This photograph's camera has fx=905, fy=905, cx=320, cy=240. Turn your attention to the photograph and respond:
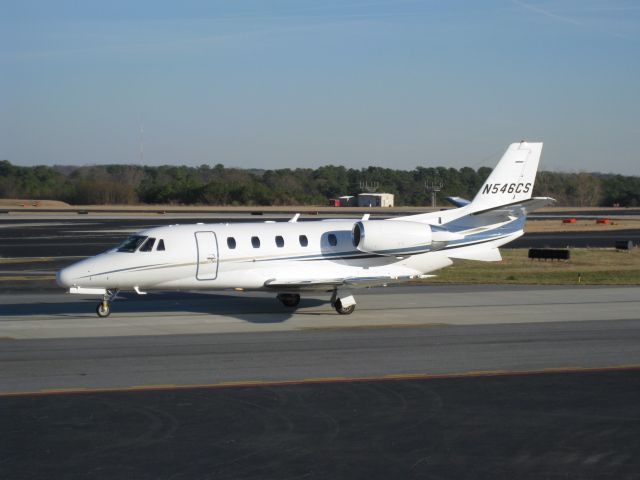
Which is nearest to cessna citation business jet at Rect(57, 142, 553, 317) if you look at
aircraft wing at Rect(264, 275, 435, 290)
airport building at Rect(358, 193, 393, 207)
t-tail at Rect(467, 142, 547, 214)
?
aircraft wing at Rect(264, 275, 435, 290)

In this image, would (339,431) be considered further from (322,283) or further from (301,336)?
(322,283)

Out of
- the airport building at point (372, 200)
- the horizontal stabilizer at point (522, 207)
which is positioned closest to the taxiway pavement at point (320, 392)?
the horizontal stabilizer at point (522, 207)

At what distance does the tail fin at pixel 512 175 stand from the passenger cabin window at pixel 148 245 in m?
9.80

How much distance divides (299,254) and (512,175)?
7.36m

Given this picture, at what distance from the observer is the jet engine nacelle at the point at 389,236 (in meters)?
25.6

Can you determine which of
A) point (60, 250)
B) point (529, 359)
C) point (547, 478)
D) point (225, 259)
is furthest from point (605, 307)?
point (60, 250)

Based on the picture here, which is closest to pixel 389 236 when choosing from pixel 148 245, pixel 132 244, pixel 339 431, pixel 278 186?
pixel 148 245

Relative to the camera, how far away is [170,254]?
974 inches

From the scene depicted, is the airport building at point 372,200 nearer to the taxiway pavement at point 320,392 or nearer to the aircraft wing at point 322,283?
the taxiway pavement at point 320,392

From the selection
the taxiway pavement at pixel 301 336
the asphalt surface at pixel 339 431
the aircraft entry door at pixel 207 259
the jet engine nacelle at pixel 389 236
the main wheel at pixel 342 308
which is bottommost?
the asphalt surface at pixel 339 431

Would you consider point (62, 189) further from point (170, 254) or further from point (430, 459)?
point (430, 459)

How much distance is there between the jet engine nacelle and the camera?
84.1 feet

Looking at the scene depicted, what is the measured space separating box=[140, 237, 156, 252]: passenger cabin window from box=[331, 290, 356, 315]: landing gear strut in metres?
5.25

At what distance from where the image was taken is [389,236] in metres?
25.8
